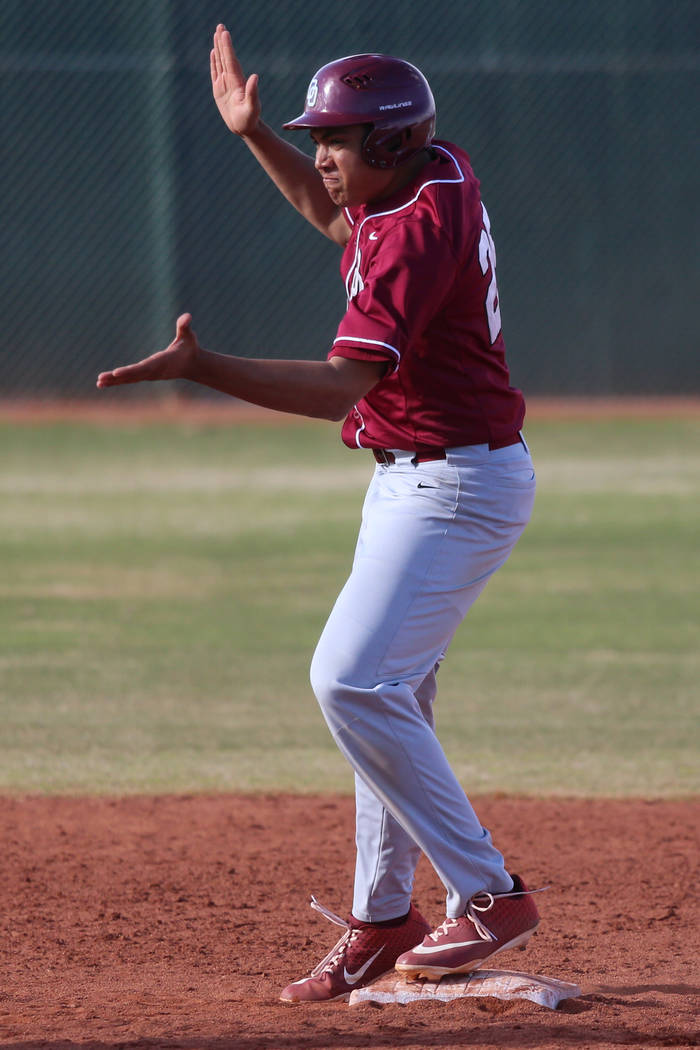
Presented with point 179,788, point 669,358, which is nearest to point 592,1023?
point 179,788

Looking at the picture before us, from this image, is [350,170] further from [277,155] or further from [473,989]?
[473,989]

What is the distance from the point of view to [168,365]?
9.37 ft

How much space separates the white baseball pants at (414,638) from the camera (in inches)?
129

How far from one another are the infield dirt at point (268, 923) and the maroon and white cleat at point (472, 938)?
110 mm

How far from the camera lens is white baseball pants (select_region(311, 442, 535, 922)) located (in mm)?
3279

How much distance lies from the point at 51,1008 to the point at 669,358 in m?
15.1

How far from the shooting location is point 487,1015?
337 centimetres

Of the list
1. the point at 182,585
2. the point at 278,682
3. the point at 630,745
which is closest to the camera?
the point at 630,745

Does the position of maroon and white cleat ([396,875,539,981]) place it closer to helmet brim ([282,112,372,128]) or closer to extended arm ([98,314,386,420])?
extended arm ([98,314,386,420])

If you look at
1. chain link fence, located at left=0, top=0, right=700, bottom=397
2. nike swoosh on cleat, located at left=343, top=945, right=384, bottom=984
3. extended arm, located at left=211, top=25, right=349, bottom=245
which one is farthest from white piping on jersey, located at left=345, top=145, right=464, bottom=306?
chain link fence, located at left=0, top=0, right=700, bottom=397

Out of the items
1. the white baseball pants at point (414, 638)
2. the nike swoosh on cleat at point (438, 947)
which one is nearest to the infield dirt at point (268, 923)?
the nike swoosh on cleat at point (438, 947)

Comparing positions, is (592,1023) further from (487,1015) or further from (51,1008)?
(51,1008)

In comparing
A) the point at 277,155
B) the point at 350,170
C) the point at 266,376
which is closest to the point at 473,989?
the point at 266,376

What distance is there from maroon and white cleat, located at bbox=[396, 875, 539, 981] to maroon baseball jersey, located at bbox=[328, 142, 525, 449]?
3.50 feet
